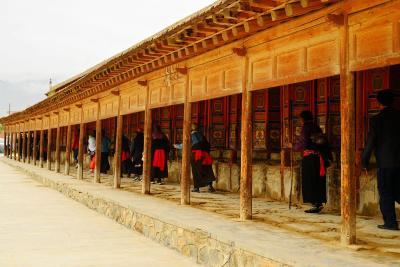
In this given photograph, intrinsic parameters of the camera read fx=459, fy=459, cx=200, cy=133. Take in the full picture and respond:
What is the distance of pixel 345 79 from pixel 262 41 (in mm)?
1944

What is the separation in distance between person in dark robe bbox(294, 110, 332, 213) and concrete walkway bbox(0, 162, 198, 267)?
2.82 m

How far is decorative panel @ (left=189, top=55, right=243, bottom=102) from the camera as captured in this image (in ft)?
25.3

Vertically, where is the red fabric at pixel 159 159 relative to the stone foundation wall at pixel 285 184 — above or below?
above

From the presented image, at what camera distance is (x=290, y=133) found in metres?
10.8

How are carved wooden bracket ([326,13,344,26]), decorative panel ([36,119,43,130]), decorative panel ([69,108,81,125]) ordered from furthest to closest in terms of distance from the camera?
1. decorative panel ([36,119,43,130])
2. decorative panel ([69,108,81,125])
3. carved wooden bracket ([326,13,344,26])

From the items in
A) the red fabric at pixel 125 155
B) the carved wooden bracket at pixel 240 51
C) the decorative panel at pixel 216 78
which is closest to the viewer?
the carved wooden bracket at pixel 240 51

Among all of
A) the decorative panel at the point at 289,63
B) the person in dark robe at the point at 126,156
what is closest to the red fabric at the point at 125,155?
the person in dark robe at the point at 126,156

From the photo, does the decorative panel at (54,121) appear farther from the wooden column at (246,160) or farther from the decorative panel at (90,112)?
the wooden column at (246,160)

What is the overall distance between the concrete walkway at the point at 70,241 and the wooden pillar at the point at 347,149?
214 centimetres

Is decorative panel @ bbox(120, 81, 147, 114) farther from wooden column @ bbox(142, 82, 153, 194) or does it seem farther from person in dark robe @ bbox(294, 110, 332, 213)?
person in dark robe @ bbox(294, 110, 332, 213)

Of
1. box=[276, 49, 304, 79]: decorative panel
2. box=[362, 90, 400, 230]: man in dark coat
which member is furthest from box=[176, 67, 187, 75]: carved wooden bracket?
box=[362, 90, 400, 230]: man in dark coat

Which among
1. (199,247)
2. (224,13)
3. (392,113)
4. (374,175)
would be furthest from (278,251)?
(374,175)

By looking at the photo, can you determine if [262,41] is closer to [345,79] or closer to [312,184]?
[345,79]

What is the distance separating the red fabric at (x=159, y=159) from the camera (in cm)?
1387
